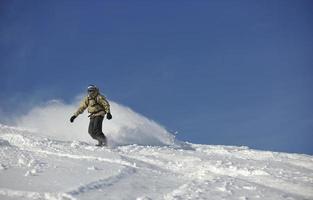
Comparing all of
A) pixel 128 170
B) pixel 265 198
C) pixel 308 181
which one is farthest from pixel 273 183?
pixel 128 170

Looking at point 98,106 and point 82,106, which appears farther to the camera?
point 82,106

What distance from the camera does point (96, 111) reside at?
1795 cm

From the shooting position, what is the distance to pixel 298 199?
9445 millimetres

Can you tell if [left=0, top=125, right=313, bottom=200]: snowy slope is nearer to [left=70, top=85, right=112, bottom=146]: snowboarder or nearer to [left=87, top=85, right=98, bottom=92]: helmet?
[left=70, top=85, right=112, bottom=146]: snowboarder

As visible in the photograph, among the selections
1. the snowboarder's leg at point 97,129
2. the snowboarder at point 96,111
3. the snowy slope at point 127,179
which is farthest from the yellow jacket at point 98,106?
the snowy slope at point 127,179

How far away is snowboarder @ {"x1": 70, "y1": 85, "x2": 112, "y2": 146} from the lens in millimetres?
17797

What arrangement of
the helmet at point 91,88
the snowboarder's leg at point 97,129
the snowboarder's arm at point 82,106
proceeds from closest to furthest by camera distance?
1. the snowboarder's leg at point 97,129
2. the helmet at point 91,88
3. the snowboarder's arm at point 82,106

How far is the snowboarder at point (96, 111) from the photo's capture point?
701 inches

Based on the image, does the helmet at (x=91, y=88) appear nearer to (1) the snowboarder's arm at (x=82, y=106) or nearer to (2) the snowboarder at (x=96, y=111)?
(2) the snowboarder at (x=96, y=111)

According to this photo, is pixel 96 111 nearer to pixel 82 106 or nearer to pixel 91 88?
pixel 82 106

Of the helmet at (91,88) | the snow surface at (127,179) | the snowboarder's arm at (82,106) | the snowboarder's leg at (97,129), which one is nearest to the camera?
the snow surface at (127,179)

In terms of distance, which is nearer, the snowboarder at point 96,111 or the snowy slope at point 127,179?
the snowy slope at point 127,179

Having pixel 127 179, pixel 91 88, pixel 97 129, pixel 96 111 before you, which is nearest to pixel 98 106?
pixel 96 111

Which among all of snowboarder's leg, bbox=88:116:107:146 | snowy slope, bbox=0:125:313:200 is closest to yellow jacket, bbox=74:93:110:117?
snowboarder's leg, bbox=88:116:107:146
